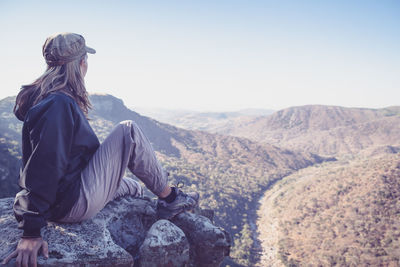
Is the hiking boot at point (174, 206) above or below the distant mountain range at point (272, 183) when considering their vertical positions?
above

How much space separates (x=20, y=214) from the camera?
5.48 ft

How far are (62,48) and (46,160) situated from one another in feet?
3.11

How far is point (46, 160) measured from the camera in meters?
1.69

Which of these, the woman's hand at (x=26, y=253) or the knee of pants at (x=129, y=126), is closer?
the woman's hand at (x=26, y=253)

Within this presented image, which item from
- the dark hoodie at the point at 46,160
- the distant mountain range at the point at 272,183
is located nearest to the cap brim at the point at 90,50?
the dark hoodie at the point at 46,160

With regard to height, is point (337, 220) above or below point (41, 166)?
below

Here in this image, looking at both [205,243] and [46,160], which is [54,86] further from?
[205,243]

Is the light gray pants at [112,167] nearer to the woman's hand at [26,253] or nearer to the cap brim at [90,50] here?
the woman's hand at [26,253]

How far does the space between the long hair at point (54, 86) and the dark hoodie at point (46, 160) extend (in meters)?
0.13

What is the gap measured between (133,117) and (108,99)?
5717 millimetres

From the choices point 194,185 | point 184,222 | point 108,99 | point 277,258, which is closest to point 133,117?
point 108,99

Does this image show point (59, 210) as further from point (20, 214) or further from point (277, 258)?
point (277, 258)

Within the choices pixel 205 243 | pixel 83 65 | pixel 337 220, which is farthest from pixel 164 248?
pixel 337 220

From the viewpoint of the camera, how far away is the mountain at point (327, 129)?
55344 mm
